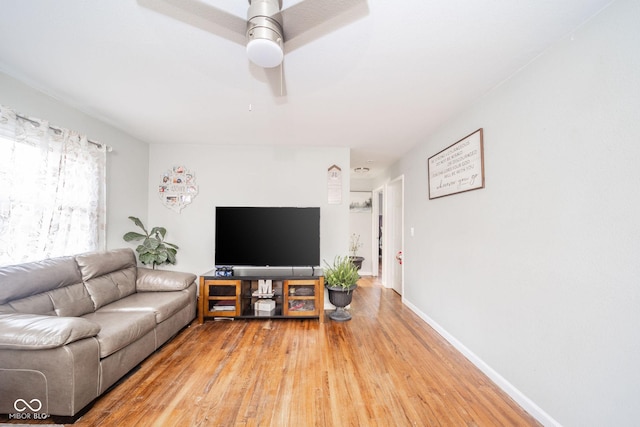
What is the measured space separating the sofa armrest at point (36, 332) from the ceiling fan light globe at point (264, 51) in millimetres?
1940

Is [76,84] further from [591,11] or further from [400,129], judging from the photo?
[591,11]

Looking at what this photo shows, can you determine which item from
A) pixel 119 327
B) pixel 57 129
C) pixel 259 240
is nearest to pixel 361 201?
pixel 259 240

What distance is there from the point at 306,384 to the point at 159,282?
2.09m

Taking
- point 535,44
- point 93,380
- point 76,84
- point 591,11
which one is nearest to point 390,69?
point 535,44

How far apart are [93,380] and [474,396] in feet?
8.68

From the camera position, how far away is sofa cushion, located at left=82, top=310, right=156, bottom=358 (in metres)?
1.78

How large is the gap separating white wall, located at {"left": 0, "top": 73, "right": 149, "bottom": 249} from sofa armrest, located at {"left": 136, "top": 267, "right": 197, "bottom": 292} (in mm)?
611

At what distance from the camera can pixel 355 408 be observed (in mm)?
1680

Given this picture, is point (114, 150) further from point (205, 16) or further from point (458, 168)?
point (458, 168)

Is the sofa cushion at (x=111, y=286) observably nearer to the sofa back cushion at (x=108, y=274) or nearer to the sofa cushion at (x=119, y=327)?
the sofa back cushion at (x=108, y=274)

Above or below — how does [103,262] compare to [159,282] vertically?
above

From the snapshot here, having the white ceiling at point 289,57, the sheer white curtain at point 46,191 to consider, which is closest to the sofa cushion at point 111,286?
the sheer white curtain at point 46,191

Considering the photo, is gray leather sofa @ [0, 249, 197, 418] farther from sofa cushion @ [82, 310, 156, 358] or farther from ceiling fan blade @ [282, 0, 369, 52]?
ceiling fan blade @ [282, 0, 369, 52]

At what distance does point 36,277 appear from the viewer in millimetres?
1961
